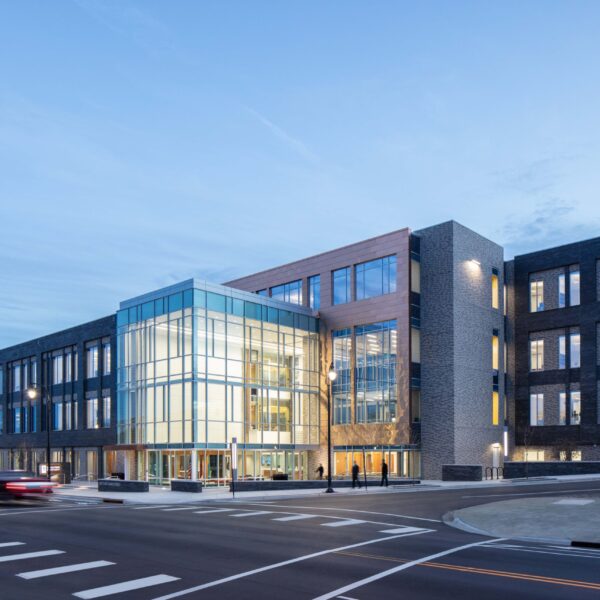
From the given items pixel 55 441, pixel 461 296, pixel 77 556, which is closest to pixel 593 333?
pixel 461 296

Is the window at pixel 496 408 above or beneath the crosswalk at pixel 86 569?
beneath

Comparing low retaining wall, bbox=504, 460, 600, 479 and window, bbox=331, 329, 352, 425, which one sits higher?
window, bbox=331, 329, 352, 425

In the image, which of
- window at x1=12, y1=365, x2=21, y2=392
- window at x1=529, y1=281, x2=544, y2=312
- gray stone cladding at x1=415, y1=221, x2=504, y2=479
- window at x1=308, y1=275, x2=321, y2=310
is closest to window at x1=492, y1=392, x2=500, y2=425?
gray stone cladding at x1=415, y1=221, x2=504, y2=479

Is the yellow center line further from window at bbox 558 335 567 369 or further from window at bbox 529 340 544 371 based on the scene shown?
window at bbox 529 340 544 371

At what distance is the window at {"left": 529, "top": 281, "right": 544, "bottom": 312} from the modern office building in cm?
12

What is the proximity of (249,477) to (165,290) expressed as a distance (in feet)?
47.1

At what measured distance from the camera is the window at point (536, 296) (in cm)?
6438

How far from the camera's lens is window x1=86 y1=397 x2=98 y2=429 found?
6438cm

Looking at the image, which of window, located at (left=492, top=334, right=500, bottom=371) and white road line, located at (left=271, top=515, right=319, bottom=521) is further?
window, located at (left=492, top=334, right=500, bottom=371)

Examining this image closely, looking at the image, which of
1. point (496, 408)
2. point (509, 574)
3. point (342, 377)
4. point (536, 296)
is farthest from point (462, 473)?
point (509, 574)

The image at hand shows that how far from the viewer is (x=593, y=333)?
198ft

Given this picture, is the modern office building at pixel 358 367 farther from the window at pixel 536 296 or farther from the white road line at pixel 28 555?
the white road line at pixel 28 555

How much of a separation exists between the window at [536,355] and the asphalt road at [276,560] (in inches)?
1647

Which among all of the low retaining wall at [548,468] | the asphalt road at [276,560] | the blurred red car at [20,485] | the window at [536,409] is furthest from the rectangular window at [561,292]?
the blurred red car at [20,485]
